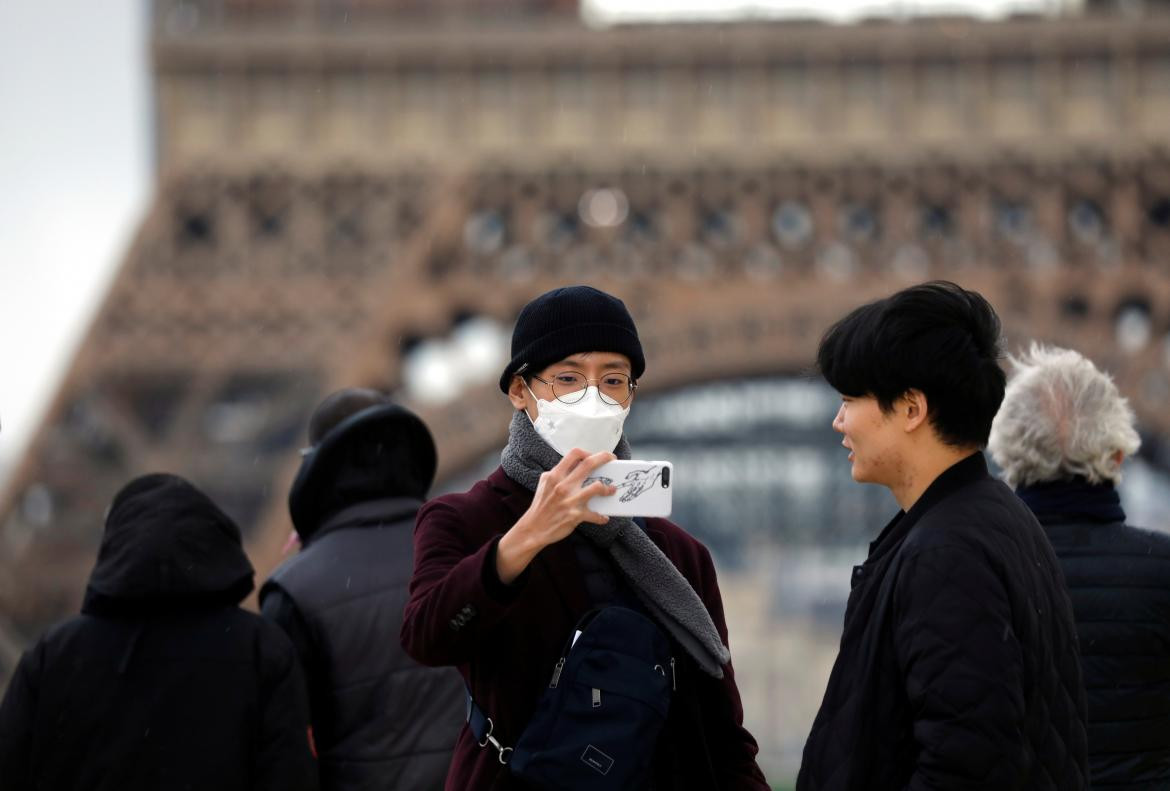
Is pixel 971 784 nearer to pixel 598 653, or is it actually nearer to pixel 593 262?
pixel 598 653

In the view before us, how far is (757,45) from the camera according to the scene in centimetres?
2073

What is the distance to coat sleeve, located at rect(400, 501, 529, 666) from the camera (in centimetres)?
275

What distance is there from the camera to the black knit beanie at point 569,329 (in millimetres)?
2932

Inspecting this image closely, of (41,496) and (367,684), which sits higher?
(367,684)

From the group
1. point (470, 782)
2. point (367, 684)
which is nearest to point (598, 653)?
point (470, 782)

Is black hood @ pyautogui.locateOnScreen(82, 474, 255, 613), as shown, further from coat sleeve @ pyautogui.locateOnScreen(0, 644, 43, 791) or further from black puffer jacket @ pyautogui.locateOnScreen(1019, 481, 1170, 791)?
black puffer jacket @ pyautogui.locateOnScreen(1019, 481, 1170, 791)

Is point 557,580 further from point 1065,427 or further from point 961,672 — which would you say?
point 1065,427

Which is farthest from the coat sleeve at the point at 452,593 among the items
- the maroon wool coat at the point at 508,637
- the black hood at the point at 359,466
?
the black hood at the point at 359,466

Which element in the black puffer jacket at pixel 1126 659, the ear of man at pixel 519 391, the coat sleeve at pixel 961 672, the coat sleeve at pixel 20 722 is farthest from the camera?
the black puffer jacket at pixel 1126 659

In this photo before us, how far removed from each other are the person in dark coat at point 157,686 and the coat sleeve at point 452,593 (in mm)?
721

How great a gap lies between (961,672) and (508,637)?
2.40ft

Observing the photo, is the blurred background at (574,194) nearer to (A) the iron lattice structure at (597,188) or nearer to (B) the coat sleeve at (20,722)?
(A) the iron lattice structure at (597,188)

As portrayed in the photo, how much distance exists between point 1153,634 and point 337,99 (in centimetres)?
1846

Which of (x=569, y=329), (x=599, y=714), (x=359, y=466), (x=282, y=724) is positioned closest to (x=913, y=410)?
(x=569, y=329)
